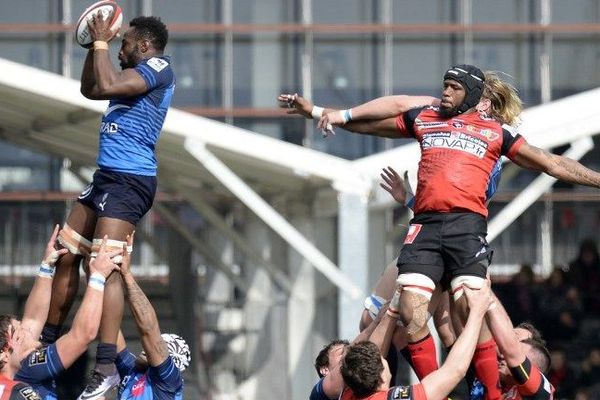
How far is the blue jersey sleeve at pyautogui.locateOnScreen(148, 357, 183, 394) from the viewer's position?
7.90 metres

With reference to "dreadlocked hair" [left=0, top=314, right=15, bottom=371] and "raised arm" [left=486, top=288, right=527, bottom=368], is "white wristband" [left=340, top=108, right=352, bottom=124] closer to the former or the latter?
"raised arm" [left=486, top=288, right=527, bottom=368]

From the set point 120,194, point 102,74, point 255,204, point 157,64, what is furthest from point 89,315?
point 255,204

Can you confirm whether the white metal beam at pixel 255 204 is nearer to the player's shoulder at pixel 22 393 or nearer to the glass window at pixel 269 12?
the glass window at pixel 269 12

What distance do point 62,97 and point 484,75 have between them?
252 inches

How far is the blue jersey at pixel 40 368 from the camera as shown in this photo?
24.8ft

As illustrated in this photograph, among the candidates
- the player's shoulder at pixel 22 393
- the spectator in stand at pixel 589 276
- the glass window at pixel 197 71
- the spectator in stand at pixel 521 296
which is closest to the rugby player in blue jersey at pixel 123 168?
the player's shoulder at pixel 22 393

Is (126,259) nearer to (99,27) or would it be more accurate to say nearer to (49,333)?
(49,333)

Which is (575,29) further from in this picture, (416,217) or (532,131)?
(416,217)

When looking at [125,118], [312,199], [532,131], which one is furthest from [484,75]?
[312,199]

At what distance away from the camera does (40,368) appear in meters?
7.57

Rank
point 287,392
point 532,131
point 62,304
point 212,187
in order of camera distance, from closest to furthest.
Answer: point 62,304 → point 532,131 → point 287,392 → point 212,187

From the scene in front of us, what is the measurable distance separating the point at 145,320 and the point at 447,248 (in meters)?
1.45

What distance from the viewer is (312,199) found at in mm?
15867

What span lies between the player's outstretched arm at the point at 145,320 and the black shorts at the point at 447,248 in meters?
1.20
